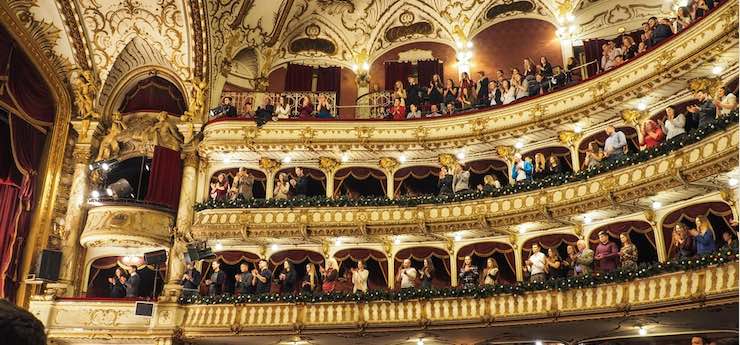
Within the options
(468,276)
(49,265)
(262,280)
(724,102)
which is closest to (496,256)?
(468,276)

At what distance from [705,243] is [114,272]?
15970mm

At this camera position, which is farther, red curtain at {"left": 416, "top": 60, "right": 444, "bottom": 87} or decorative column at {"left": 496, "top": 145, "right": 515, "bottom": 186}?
red curtain at {"left": 416, "top": 60, "right": 444, "bottom": 87}

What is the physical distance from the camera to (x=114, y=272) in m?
18.8

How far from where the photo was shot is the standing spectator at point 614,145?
1493cm

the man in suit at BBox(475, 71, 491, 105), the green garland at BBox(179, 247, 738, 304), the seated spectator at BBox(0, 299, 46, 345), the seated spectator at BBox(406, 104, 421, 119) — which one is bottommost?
the seated spectator at BBox(0, 299, 46, 345)

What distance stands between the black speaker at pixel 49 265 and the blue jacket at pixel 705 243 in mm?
15673

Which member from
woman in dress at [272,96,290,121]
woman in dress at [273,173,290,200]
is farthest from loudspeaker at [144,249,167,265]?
woman in dress at [272,96,290,121]

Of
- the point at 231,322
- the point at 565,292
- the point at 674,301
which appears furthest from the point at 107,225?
the point at 674,301

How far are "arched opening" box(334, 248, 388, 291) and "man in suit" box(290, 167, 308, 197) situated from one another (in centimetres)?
210

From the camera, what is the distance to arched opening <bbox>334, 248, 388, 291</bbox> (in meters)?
18.3

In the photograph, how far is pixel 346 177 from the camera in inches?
762

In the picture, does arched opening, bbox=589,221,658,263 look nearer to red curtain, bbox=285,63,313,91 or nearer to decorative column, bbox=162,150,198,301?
red curtain, bbox=285,63,313,91

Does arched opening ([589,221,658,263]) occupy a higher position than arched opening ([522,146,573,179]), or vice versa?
arched opening ([522,146,573,179])

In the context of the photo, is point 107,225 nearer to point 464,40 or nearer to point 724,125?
point 464,40
